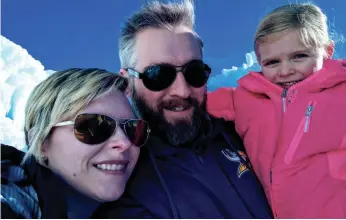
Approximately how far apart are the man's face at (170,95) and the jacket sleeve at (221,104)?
8 centimetres

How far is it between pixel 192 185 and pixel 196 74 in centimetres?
89

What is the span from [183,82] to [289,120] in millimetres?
811

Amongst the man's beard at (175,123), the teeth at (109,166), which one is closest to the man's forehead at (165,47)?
the man's beard at (175,123)

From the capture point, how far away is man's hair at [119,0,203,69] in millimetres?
2953

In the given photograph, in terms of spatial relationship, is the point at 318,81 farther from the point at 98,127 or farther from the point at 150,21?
the point at 98,127

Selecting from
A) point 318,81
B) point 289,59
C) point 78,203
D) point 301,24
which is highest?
point 301,24

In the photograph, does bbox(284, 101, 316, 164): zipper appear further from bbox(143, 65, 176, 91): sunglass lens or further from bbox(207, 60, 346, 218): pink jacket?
bbox(143, 65, 176, 91): sunglass lens

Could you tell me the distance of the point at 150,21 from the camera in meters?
2.96

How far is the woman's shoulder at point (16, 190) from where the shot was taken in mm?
1515

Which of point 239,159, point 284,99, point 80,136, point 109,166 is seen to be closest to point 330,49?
point 284,99

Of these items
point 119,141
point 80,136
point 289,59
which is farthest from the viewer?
point 289,59

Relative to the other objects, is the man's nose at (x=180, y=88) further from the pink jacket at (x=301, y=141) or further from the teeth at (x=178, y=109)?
the pink jacket at (x=301, y=141)

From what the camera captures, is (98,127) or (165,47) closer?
(98,127)

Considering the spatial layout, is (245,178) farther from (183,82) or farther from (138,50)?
(138,50)
